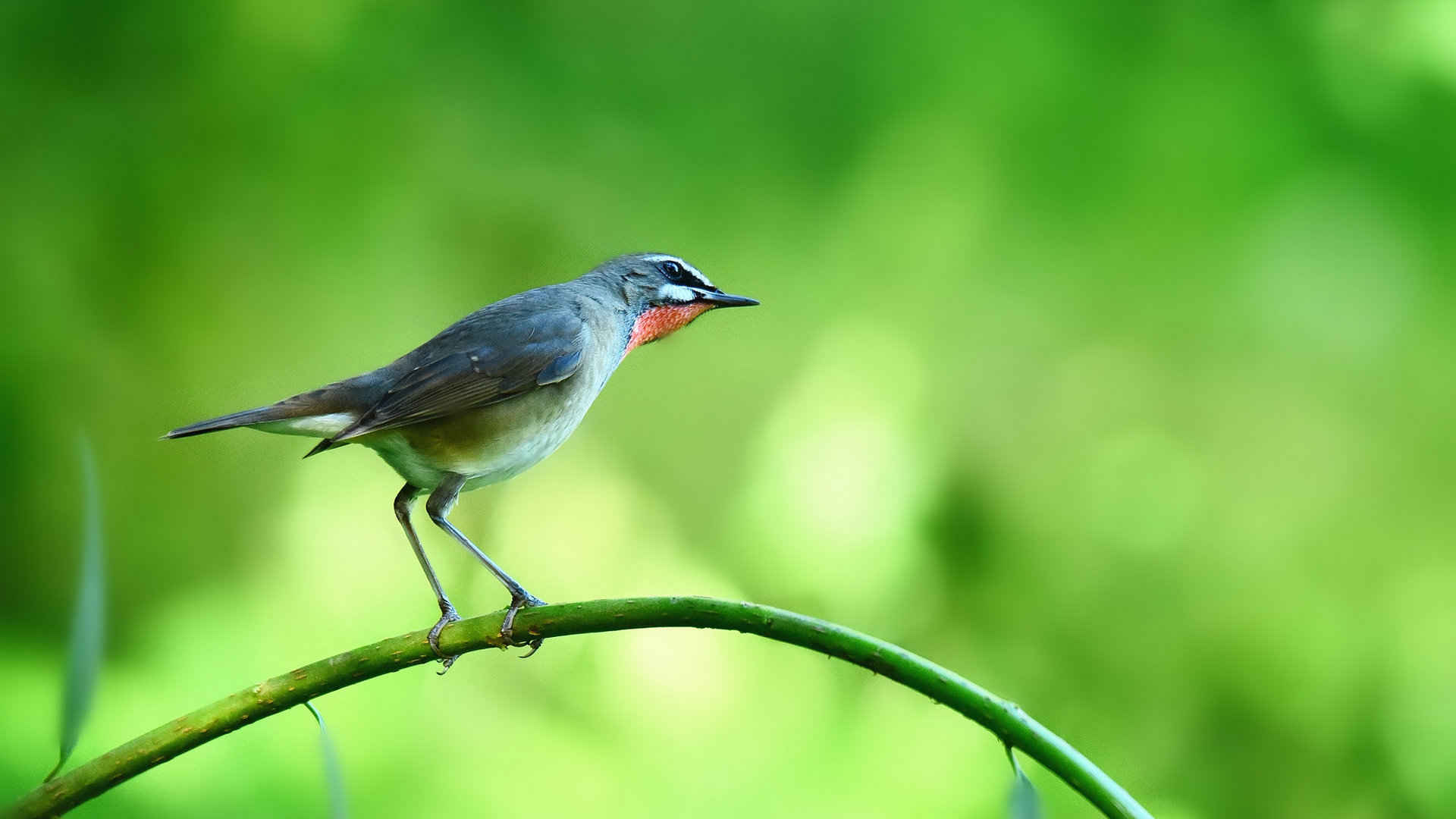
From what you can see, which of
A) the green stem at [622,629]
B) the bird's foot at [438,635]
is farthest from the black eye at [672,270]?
the green stem at [622,629]

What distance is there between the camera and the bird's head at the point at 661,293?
165 cm

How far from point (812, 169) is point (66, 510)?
2303mm

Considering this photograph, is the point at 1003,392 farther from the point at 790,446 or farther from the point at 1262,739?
the point at 1262,739

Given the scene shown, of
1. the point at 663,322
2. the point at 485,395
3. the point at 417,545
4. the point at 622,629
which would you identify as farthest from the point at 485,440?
the point at 622,629

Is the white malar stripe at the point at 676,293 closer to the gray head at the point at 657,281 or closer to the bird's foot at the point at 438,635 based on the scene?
the gray head at the point at 657,281

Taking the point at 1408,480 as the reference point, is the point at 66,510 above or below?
below

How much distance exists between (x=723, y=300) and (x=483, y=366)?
0.32m

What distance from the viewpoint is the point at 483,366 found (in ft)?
5.17

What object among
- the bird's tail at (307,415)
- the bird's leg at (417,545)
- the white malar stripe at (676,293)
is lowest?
the bird's leg at (417,545)

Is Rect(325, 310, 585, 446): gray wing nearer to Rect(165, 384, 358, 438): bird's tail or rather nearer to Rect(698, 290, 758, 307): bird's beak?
Rect(165, 384, 358, 438): bird's tail

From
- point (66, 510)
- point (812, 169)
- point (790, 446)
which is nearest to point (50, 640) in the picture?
point (66, 510)

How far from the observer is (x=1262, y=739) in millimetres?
3154

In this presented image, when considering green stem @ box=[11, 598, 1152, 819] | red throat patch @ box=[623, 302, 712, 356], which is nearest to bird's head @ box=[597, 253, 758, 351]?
red throat patch @ box=[623, 302, 712, 356]

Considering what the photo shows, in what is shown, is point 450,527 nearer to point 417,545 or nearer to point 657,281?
point 417,545
